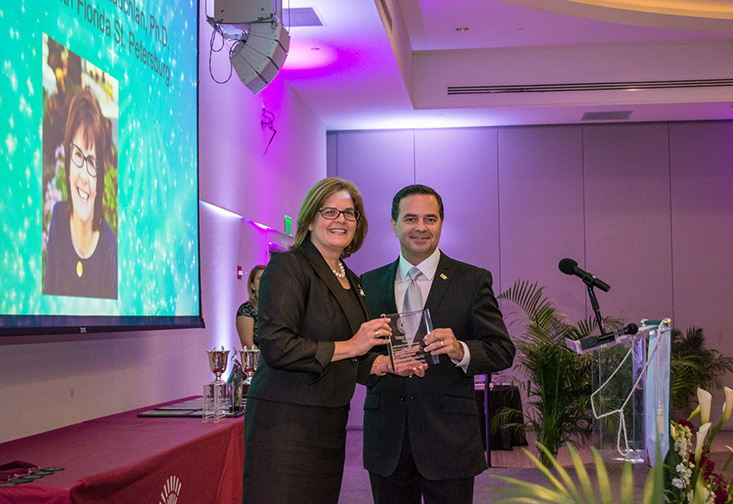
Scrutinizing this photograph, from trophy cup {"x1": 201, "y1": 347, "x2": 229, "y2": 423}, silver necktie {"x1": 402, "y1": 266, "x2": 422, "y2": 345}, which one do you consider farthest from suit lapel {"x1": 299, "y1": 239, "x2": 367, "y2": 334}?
trophy cup {"x1": 201, "y1": 347, "x2": 229, "y2": 423}

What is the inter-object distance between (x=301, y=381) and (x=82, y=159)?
1420 mm

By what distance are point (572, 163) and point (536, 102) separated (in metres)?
1.22

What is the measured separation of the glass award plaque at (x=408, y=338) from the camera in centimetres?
225

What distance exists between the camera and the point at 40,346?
2932 millimetres

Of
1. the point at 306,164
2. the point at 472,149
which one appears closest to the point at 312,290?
the point at 306,164

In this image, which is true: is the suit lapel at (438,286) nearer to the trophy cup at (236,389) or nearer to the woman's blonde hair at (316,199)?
the woman's blonde hair at (316,199)

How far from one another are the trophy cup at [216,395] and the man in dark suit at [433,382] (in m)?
0.93

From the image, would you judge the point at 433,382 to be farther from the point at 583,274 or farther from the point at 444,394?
the point at 583,274

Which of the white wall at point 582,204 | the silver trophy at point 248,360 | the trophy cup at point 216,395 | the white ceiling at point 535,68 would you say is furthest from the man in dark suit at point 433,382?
the white wall at point 582,204

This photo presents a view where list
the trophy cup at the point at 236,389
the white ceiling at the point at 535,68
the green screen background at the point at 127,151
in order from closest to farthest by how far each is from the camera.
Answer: the green screen background at the point at 127,151 → the trophy cup at the point at 236,389 → the white ceiling at the point at 535,68

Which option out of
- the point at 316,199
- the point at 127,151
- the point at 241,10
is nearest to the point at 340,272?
the point at 316,199

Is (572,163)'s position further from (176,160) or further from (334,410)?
(334,410)

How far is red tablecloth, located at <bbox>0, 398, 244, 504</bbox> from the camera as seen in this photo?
6.45ft

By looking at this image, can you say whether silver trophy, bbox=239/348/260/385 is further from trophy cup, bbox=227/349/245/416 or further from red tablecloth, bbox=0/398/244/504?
red tablecloth, bbox=0/398/244/504
